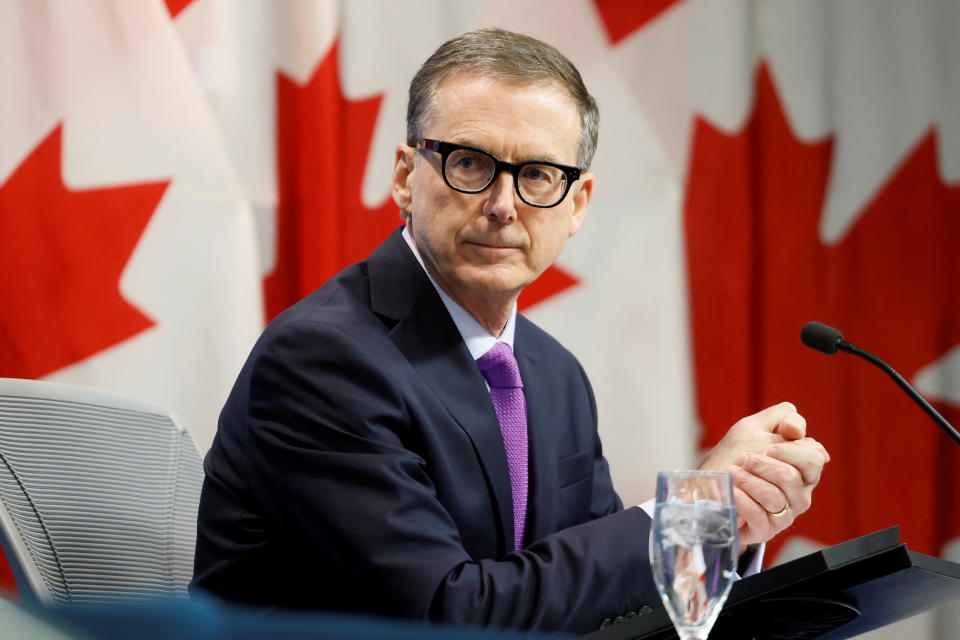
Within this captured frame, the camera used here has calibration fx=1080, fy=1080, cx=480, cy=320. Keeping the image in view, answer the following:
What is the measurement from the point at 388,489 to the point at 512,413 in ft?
1.23

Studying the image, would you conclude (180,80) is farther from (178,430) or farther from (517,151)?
(517,151)

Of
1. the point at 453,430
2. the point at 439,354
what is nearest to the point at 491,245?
the point at 439,354

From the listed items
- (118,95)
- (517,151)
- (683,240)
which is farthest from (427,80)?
(683,240)

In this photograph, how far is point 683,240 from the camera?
289 cm

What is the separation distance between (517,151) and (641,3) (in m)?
1.43

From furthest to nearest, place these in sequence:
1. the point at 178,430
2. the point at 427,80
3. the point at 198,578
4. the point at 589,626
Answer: the point at 178,430 → the point at 427,80 → the point at 198,578 → the point at 589,626

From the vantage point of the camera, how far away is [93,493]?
1.73m

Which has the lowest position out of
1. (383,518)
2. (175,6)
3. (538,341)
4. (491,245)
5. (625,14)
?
(383,518)

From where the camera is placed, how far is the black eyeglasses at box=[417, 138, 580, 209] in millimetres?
1662

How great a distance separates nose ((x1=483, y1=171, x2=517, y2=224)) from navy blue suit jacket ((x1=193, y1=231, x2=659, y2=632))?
15cm

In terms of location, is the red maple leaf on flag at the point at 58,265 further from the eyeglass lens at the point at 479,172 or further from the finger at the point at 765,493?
the finger at the point at 765,493

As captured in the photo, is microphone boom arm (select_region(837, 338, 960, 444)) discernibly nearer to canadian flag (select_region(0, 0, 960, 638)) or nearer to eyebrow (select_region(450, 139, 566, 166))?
eyebrow (select_region(450, 139, 566, 166))

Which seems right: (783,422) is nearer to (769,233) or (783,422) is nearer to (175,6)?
(769,233)

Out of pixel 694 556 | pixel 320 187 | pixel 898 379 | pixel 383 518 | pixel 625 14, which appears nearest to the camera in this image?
pixel 694 556
